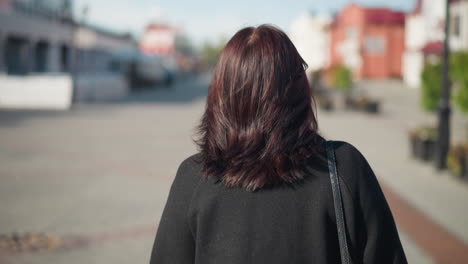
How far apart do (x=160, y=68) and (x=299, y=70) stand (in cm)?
4686

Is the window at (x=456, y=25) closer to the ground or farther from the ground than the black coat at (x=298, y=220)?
farther from the ground

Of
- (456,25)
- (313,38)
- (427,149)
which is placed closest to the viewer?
(427,149)

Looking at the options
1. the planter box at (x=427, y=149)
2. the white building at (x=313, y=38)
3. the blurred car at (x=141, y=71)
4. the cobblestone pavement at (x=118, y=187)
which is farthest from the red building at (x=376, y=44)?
the planter box at (x=427, y=149)

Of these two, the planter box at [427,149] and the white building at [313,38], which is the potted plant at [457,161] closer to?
the planter box at [427,149]

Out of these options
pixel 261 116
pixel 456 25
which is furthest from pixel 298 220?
pixel 456 25

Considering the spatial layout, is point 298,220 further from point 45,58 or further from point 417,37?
point 417,37

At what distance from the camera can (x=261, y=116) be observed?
1.67 m

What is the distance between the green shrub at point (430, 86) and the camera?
46.0ft

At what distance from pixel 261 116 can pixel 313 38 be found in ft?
268

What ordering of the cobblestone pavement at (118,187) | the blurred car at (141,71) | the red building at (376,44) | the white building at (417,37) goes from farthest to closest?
the red building at (376,44), the blurred car at (141,71), the white building at (417,37), the cobblestone pavement at (118,187)

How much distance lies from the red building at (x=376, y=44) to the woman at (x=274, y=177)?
1994 inches

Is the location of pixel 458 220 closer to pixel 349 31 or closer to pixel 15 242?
pixel 15 242

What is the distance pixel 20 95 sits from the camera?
22500mm

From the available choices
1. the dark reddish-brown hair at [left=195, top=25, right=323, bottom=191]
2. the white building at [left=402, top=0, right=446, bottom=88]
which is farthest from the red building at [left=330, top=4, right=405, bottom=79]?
the dark reddish-brown hair at [left=195, top=25, right=323, bottom=191]
